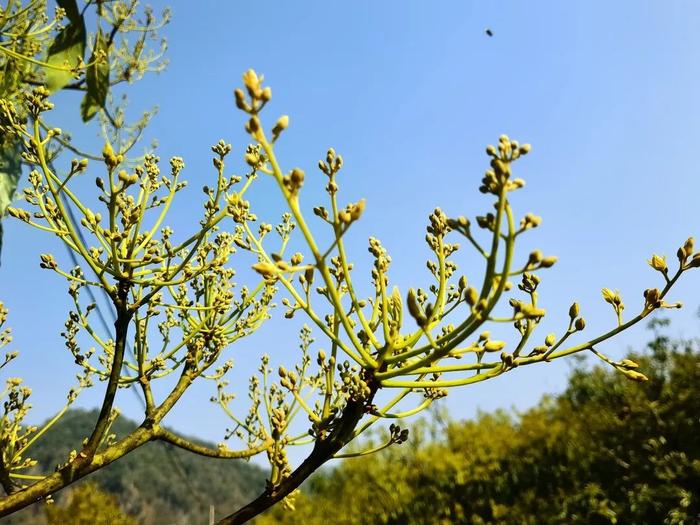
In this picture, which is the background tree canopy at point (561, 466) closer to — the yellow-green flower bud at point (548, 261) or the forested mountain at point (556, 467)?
the forested mountain at point (556, 467)

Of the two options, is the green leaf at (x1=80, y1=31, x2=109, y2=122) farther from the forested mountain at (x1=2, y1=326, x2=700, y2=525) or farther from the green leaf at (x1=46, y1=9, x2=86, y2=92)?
the forested mountain at (x1=2, y1=326, x2=700, y2=525)

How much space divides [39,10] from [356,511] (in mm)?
13238

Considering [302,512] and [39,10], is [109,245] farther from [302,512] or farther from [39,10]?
[302,512]

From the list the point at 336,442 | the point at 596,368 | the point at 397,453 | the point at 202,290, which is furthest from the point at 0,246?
the point at 596,368

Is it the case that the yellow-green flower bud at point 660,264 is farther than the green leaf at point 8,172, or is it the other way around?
the green leaf at point 8,172

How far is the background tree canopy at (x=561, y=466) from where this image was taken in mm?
10453

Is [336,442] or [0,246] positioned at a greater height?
[0,246]

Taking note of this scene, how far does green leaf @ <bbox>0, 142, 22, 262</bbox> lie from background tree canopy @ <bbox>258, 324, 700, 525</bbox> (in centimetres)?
1085

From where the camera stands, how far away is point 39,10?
9.41 feet

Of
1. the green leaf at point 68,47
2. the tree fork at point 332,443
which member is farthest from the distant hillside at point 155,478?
the tree fork at point 332,443

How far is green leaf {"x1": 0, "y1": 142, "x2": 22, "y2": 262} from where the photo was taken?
2.67 m

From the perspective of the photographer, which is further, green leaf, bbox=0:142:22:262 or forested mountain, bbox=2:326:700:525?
forested mountain, bbox=2:326:700:525

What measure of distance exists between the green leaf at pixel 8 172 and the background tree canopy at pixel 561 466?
10.8m

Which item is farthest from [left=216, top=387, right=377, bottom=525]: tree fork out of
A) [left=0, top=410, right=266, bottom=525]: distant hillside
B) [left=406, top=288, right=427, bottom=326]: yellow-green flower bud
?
[left=0, top=410, right=266, bottom=525]: distant hillside
